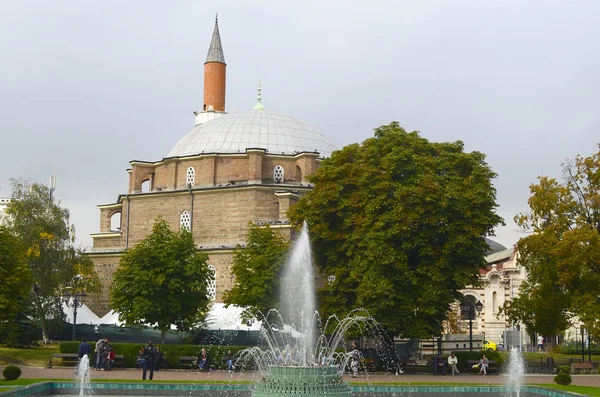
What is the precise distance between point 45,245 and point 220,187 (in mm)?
10040

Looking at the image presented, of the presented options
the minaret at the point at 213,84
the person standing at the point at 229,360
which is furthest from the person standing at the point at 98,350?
the minaret at the point at 213,84

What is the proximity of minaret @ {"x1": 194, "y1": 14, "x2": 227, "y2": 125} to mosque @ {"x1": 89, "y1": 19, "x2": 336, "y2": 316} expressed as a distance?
6292 millimetres

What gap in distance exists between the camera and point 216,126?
49438mm

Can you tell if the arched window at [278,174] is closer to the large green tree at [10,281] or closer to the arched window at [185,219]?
the arched window at [185,219]

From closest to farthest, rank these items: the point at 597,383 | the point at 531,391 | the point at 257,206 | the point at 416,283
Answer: the point at 531,391, the point at 597,383, the point at 416,283, the point at 257,206

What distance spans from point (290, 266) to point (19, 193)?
14.0 meters

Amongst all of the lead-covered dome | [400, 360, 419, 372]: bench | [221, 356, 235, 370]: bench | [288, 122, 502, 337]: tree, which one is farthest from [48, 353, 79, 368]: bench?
the lead-covered dome

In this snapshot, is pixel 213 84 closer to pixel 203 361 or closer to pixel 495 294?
pixel 495 294

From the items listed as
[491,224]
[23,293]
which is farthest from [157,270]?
[491,224]

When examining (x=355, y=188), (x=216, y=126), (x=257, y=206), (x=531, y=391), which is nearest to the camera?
(x=531, y=391)

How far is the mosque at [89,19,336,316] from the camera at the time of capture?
4338 centimetres

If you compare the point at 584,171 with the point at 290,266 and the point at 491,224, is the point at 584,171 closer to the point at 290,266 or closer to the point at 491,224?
the point at 491,224

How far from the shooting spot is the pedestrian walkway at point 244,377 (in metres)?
23.2

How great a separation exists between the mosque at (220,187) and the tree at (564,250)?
1470 cm
